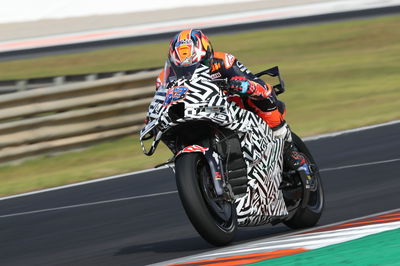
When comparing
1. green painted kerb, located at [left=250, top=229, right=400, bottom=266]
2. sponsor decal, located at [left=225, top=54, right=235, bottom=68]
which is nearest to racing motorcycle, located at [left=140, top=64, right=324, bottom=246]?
sponsor decal, located at [left=225, top=54, right=235, bottom=68]

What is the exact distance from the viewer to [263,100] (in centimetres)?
649

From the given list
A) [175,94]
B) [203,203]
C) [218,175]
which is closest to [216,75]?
[175,94]

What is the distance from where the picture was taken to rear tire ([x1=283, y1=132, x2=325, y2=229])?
6790 mm

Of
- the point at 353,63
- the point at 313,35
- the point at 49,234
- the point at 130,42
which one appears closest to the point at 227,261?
the point at 49,234

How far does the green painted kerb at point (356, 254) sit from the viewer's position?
14.8ft

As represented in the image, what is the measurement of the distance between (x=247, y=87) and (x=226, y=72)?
19 centimetres

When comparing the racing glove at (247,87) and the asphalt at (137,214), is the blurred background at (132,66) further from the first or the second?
the racing glove at (247,87)

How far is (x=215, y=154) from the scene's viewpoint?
5805 mm

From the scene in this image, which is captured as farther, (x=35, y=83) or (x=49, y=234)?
(x=35, y=83)

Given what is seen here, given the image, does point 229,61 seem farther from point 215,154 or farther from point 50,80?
point 50,80

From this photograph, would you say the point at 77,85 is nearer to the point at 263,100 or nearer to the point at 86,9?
the point at 263,100

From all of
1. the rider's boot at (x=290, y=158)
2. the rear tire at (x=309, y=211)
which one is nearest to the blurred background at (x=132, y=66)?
the rear tire at (x=309, y=211)

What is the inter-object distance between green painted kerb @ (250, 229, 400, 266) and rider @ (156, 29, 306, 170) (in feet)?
4.74

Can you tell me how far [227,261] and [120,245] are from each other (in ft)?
5.63
